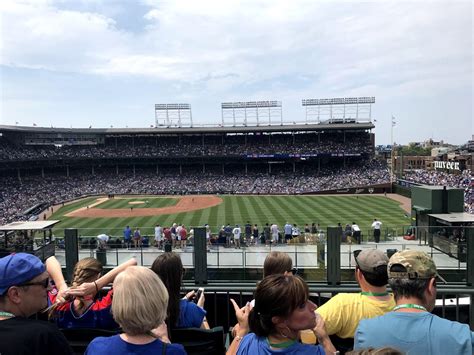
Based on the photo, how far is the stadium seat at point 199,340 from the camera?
319 cm

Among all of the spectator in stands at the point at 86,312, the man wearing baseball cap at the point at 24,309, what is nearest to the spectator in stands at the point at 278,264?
the spectator in stands at the point at 86,312

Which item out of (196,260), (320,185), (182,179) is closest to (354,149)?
(320,185)

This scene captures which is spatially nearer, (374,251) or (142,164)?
(374,251)

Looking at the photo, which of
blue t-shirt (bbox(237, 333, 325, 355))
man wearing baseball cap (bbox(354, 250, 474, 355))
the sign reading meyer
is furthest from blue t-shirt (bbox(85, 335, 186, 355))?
the sign reading meyer

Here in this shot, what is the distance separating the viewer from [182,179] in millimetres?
64812

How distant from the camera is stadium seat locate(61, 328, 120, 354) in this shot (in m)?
3.27

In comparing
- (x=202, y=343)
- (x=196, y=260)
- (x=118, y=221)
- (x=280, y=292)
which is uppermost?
(x=280, y=292)

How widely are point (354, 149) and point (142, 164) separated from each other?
39.3m

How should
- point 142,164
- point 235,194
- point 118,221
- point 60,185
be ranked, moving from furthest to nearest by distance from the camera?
1. point 142,164
2. point 60,185
3. point 235,194
4. point 118,221

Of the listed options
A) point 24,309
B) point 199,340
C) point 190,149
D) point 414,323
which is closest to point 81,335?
point 24,309

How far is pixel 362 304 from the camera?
10.8ft

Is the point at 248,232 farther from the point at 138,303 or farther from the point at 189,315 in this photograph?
the point at 138,303

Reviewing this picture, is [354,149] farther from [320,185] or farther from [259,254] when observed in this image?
[259,254]

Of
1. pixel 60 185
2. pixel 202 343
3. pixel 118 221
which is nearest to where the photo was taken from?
pixel 202 343
